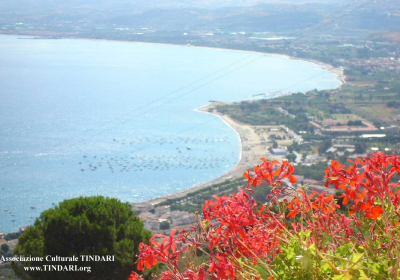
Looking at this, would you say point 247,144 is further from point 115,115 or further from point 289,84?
point 289,84

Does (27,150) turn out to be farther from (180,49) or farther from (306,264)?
(180,49)

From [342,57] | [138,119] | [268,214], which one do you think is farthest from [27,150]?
[342,57]

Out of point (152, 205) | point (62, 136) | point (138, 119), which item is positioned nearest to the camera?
point (152, 205)

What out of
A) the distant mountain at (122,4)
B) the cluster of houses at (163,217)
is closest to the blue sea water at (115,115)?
the cluster of houses at (163,217)

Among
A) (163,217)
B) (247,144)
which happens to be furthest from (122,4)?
(163,217)

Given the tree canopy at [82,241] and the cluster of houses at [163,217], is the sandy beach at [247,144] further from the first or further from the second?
the tree canopy at [82,241]

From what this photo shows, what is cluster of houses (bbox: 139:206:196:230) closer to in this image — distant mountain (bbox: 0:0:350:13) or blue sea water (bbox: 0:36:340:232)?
blue sea water (bbox: 0:36:340:232)

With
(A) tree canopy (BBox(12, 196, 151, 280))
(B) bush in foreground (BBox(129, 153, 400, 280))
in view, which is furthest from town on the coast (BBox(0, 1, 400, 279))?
(B) bush in foreground (BBox(129, 153, 400, 280))
